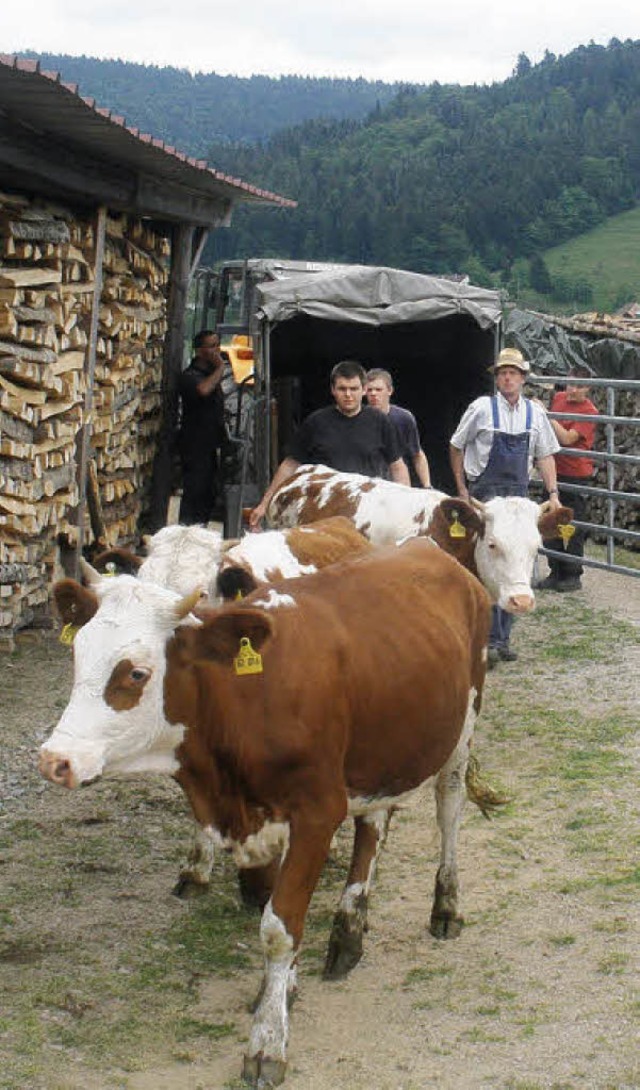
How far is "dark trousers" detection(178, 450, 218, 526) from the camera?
1395 cm

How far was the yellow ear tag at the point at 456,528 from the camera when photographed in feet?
28.3

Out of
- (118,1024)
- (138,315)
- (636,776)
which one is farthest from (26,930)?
(138,315)

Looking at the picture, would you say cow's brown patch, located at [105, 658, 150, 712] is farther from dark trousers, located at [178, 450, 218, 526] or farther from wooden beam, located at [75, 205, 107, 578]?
dark trousers, located at [178, 450, 218, 526]

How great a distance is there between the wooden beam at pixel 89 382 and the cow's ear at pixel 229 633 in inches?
264

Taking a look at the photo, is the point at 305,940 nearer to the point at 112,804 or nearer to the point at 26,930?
the point at 26,930

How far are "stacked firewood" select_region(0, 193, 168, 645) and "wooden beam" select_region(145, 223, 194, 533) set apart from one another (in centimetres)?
52

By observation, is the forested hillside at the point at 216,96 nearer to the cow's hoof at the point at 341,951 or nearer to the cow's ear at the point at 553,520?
the cow's ear at the point at 553,520

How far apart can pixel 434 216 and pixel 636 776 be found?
2291 inches

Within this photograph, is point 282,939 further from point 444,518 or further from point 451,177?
point 451,177

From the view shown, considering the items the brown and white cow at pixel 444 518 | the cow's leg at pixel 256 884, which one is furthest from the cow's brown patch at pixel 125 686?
the brown and white cow at pixel 444 518

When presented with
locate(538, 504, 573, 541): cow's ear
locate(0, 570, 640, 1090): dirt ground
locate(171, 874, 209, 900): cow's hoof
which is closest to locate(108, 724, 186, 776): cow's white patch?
locate(0, 570, 640, 1090): dirt ground

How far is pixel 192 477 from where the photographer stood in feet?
45.9

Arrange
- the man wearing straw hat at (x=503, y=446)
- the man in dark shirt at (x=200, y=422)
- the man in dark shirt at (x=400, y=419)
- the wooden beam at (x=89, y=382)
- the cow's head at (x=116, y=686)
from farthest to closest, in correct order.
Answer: the man in dark shirt at (x=200, y=422), the wooden beam at (x=89, y=382), the man wearing straw hat at (x=503, y=446), the man in dark shirt at (x=400, y=419), the cow's head at (x=116, y=686)

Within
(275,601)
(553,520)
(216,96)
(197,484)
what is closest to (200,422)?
(197,484)
